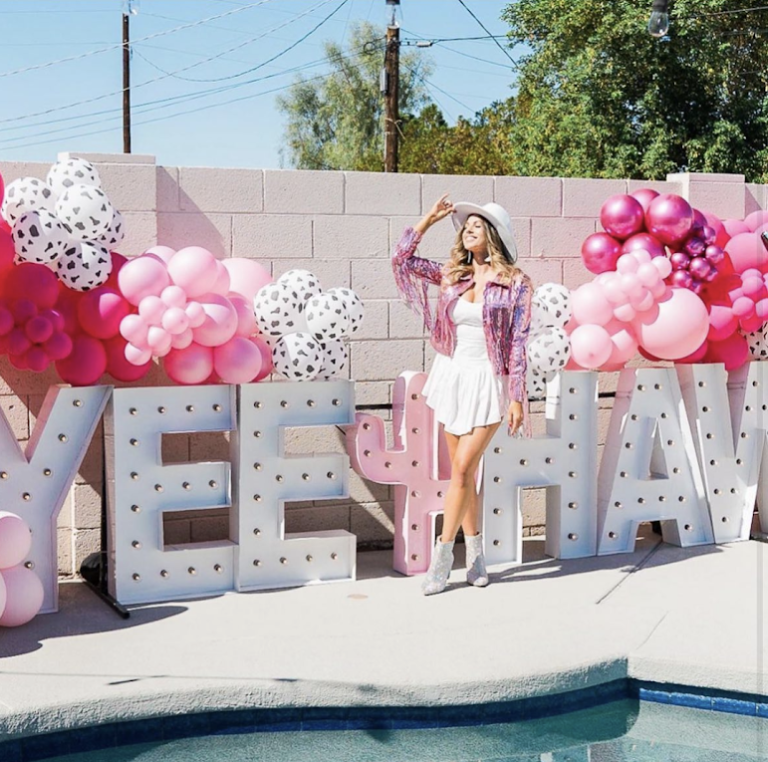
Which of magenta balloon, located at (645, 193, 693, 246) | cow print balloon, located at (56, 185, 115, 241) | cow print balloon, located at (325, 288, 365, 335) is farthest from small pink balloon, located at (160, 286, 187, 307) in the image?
magenta balloon, located at (645, 193, 693, 246)

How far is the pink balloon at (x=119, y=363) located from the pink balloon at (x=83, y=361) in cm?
5

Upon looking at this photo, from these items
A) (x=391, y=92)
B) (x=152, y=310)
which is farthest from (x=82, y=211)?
(x=391, y=92)

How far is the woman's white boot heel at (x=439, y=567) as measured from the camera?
16.5ft

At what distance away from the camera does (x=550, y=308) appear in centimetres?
546

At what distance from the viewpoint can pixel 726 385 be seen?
614cm

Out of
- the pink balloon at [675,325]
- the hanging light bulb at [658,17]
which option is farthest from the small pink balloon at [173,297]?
the hanging light bulb at [658,17]

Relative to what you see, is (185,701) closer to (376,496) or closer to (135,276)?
(135,276)

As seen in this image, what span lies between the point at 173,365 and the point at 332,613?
1233 mm

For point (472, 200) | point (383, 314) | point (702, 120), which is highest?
point (702, 120)

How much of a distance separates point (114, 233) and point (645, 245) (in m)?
2.65

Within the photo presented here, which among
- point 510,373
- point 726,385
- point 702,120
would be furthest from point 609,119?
point 510,373

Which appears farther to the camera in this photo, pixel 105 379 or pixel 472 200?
pixel 472 200

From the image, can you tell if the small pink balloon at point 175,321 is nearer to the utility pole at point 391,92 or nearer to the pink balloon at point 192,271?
the pink balloon at point 192,271

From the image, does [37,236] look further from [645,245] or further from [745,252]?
[745,252]
